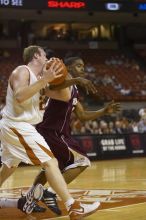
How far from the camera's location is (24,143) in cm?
574

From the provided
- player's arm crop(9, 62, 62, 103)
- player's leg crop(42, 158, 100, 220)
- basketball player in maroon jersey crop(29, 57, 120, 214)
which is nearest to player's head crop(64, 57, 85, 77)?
basketball player in maroon jersey crop(29, 57, 120, 214)

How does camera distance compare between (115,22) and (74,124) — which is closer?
(74,124)

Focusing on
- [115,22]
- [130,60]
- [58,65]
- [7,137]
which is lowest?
[130,60]

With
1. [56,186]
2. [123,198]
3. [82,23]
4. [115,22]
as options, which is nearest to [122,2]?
[115,22]

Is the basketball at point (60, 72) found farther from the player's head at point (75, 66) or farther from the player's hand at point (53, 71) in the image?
the player's head at point (75, 66)

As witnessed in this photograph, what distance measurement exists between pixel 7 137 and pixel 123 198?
2237 mm

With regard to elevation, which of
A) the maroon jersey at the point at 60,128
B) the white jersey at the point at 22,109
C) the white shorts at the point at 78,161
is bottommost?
the white shorts at the point at 78,161

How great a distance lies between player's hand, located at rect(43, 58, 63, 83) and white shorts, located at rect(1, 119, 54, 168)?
0.65 metres

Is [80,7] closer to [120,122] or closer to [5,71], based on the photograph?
[5,71]

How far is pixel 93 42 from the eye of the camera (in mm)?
31531

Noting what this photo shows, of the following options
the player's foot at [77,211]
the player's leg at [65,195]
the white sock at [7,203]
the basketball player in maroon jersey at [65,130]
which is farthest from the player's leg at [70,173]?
the player's foot at [77,211]

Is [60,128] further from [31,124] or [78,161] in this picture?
[31,124]

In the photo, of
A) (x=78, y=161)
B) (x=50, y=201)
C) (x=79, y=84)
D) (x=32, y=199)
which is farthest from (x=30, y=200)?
(x=79, y=84)

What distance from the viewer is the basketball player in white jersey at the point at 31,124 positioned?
5465 millimetres
